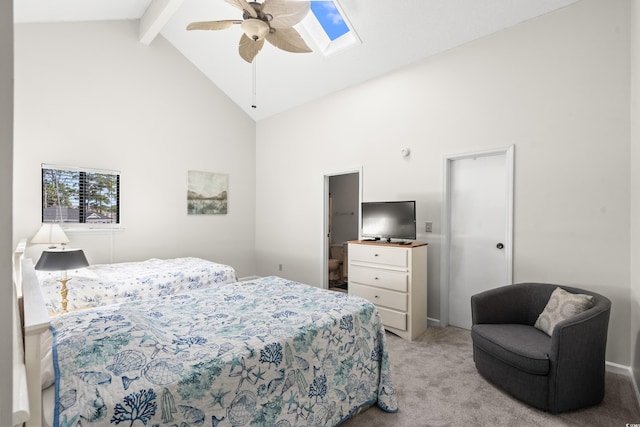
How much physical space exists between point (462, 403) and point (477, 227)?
1898mm

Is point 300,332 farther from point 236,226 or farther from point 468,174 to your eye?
point 236,226

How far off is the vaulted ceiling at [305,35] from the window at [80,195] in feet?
5.92

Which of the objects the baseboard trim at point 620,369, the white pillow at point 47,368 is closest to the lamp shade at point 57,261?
the white pillow at point 47,368

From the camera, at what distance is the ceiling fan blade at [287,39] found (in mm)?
2726

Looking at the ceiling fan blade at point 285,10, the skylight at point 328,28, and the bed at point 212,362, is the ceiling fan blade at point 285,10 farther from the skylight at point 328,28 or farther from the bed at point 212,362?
the bed at point 212,362

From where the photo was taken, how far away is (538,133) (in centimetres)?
295

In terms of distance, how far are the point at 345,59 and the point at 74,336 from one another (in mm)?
3979

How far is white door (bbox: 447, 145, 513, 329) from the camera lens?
3.26m

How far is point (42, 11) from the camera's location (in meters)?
3.58

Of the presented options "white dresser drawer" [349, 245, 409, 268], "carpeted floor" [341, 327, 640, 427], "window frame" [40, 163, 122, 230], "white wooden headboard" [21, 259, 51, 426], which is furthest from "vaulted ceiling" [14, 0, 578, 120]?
"white wooden headboard" [21, 259, 51, 426]

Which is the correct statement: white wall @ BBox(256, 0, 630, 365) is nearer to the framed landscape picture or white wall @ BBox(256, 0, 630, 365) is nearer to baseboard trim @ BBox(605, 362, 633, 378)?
baseboard trim @ BBox(605, 362, 633, 378)

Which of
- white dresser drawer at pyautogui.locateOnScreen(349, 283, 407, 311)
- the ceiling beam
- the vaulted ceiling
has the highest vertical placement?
the ceiling beam

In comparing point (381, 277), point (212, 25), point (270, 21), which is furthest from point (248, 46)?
point (381, 277)

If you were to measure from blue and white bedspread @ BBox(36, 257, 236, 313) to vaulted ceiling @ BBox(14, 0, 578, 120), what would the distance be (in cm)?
295
